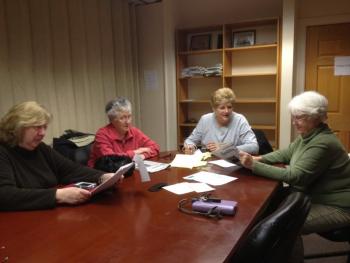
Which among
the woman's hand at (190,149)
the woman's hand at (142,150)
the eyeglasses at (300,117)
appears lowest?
the woman's hand at (190,149)

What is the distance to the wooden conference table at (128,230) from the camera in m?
1.12

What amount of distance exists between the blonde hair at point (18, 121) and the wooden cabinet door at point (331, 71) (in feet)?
10.6

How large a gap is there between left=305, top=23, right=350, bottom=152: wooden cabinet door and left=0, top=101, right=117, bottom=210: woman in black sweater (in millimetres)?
3021

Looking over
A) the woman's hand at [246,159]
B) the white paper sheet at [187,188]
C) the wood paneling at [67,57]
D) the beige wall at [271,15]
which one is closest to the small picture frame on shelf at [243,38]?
the beige wall at [271,15]

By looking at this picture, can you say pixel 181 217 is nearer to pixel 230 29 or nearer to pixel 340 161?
pixel 340 161

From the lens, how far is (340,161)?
1911 mm

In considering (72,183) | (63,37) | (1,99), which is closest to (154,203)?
(72,183)

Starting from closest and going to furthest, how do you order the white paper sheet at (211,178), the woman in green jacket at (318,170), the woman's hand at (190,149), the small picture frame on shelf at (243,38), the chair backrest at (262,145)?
the woman in green jacket at (318,170), the white paper sheet at (211,178), the woman's hand at (190,149), the chair backrest at (262,145), the small picture frame on shelf at (243,38)

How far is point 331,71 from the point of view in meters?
3.83

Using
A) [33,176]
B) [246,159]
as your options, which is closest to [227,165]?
[246,159]

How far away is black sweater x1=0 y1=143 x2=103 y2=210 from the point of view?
1536mm

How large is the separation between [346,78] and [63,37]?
3102 millimetres

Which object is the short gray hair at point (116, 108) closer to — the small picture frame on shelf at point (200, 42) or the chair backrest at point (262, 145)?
the chair backrest at point (262, 145)

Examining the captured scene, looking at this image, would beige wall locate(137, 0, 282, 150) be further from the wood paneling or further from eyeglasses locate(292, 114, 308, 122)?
eyeglasses locate(292, 114, 308, 122)
